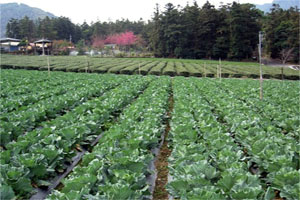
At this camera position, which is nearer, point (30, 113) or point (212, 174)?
point (212, 174)

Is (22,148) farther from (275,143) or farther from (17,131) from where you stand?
(275,143)

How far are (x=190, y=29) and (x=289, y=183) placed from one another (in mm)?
48424

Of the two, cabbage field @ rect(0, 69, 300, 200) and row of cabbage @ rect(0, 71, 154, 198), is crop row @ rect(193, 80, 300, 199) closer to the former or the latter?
cabbage field @ rect(0, 69, 300, 200)

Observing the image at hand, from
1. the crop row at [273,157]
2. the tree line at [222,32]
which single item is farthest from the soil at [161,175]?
the tree line at [222,32]

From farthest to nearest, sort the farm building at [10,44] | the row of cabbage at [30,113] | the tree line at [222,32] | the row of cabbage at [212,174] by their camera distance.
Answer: the farm building at [10,44], the tree line at [222,32], the row of cabbage at [30,113], the row of cabbage at [212,174]

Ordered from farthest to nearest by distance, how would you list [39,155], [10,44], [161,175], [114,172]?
[10,44], [161,175], [39,155], [114,172]

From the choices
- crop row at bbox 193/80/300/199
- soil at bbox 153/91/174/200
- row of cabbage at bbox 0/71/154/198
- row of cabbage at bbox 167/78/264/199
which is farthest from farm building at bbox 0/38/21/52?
row of cabbage at bbox 167/78/264/199

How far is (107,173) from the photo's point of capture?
3.93m

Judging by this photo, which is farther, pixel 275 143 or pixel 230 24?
pixel 230 24

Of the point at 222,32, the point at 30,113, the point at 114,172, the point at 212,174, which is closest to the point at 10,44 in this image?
the point at 222,32

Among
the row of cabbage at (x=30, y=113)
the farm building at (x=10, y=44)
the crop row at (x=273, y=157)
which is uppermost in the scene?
the farm building at (x=10, y=44)

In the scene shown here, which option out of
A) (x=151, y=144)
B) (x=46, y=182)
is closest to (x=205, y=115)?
(x=151, y=144)

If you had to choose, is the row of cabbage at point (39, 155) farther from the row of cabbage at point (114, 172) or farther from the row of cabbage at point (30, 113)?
the row of cabbage at point (30, 113)

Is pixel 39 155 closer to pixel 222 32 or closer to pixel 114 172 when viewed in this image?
pixel 114 172
